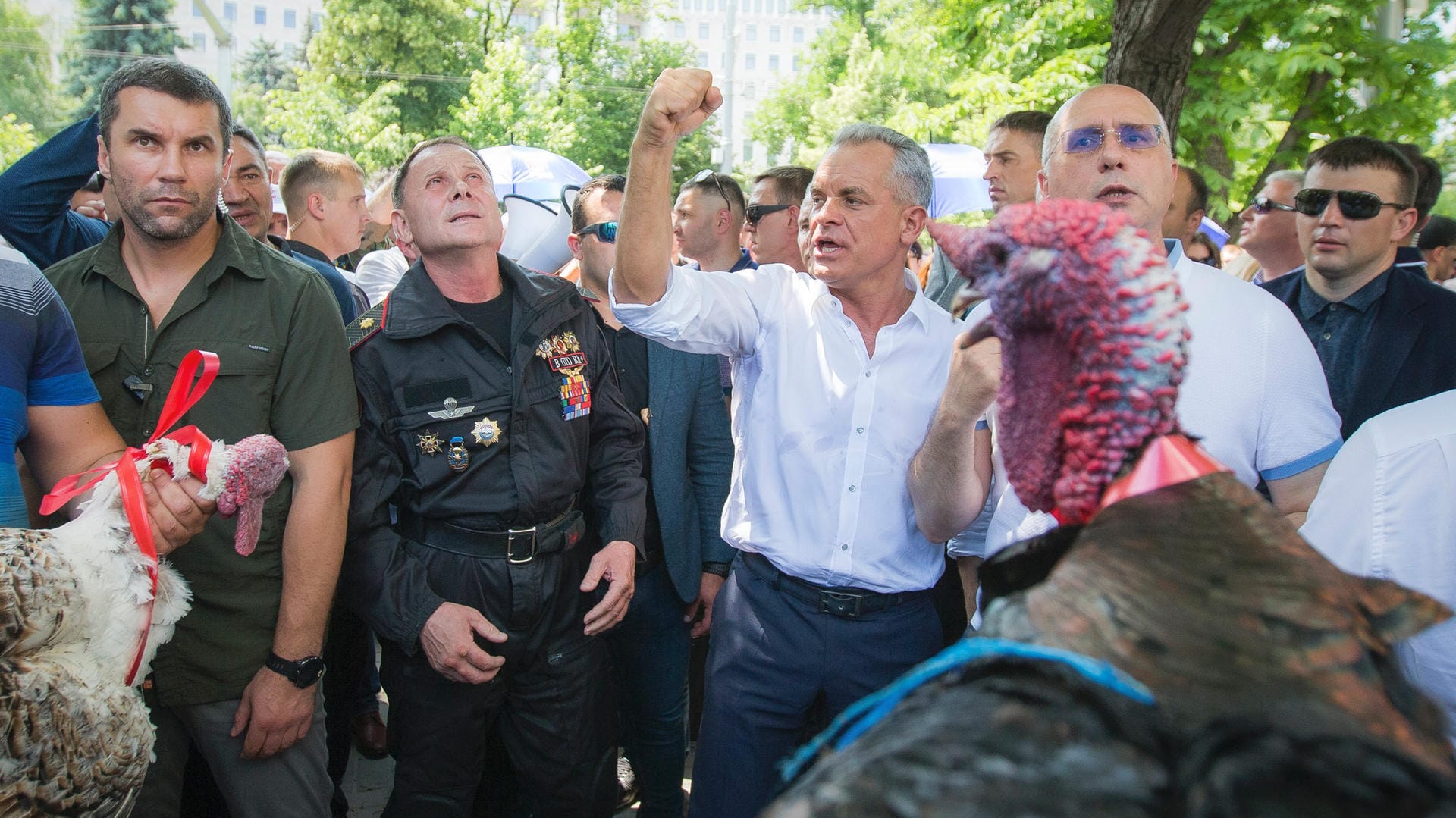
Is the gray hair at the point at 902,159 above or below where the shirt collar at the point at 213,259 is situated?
above

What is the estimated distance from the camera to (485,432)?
2.97m

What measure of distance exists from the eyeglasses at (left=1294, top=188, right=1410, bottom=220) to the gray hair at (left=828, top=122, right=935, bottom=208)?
2171 mm

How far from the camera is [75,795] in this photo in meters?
1.89

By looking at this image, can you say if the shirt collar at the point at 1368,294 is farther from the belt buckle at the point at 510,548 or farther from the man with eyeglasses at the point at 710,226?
the belt buckle at the point at 510,548

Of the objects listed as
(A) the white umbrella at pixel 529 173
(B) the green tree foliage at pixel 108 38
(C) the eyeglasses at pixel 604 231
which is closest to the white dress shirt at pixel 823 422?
(C) the eyeglasses at pixel 604 231

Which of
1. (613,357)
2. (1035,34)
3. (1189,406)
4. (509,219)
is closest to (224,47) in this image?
(509,219)

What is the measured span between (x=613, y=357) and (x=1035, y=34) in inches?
291

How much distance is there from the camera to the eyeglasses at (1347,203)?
401cm

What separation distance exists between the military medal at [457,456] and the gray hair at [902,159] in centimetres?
162

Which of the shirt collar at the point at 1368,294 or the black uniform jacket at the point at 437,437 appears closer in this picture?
the black uniform jacket at the point at 437,437

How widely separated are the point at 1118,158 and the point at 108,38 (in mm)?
50211

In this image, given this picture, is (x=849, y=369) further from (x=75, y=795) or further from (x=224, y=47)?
(x=224, y=47)

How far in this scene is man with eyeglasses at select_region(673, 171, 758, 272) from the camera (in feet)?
18.0

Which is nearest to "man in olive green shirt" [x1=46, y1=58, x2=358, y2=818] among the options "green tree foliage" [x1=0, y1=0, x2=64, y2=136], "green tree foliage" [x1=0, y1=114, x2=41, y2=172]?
"green tree foliage" [x1=0, y1=114, x2=41, y2=172]
